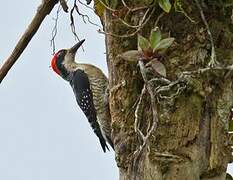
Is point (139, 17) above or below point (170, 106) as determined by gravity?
above

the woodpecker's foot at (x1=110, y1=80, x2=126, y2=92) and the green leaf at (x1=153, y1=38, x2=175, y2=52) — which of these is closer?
the green leaf at (x1=153, y1=38, x2=175, y2=52)

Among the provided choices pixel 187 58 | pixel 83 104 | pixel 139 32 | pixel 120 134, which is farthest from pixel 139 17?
pixel 83 104

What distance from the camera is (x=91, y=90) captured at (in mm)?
3082

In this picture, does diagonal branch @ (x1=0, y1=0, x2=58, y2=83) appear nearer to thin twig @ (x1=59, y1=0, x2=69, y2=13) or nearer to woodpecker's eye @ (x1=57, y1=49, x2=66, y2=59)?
thin twig @ (x1=59, y1=0, x2=69, y2=13)

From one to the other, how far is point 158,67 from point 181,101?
0.13m

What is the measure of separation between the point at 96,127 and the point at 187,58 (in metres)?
1.32

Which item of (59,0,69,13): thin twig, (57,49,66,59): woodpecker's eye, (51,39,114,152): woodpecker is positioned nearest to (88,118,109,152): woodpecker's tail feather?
(51,39,114,152): woodpecker

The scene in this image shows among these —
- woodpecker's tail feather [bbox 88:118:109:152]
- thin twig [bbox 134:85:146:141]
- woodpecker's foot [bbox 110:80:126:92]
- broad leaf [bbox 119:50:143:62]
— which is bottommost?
woodpecker's tail feather [bbox 88:118:109:152]

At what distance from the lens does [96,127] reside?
3.14 meters

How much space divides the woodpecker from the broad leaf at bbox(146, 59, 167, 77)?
3.58 ft

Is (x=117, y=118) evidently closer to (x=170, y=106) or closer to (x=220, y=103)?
(x=170, y=106)

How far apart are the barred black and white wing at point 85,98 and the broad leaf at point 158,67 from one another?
133cm

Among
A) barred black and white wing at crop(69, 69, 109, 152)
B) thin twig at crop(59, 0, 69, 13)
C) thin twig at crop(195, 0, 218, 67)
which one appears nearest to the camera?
thin twig at crop(195, 0, 218, 67)

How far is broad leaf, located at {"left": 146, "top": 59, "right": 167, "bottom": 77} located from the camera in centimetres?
175
